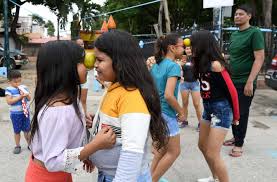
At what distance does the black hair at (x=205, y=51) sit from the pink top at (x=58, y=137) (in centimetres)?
193

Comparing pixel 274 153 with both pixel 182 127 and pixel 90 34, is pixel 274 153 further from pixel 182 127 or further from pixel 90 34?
pixel 90 34

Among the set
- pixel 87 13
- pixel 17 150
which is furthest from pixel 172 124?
pixel 87 13

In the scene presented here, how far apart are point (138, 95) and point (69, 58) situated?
42 cm

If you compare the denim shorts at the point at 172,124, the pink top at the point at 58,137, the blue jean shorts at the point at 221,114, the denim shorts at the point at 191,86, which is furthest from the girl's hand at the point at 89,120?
the denim shorts at the point at 191,86

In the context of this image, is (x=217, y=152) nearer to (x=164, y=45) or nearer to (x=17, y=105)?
(x=164, y=45)

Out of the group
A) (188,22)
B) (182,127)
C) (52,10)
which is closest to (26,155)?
(182,127)

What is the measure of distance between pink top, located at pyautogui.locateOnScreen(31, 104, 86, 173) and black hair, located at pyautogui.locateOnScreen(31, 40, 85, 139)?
0.06 metres

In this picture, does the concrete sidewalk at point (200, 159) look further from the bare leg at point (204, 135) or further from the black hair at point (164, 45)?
the black hair at point (164, 45)

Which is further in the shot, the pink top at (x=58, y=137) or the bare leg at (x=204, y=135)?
the bare leg at (x=204, y=135)

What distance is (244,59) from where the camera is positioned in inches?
188

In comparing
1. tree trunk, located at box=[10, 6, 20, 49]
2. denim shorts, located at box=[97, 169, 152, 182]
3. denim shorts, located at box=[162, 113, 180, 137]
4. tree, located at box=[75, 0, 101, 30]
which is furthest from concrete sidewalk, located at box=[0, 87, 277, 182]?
tree, located at box=[75, 0, 101, 30]

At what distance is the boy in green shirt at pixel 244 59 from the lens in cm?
459

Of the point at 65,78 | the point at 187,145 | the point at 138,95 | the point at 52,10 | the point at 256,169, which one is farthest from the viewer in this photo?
the point at 52,10

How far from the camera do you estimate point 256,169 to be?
4.51 m
